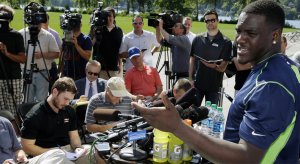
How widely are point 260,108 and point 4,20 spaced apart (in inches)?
178

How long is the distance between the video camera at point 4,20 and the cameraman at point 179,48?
2.26 meters

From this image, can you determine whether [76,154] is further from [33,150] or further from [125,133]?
[125,133]

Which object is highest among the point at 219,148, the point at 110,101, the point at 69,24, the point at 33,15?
the point at 33,15

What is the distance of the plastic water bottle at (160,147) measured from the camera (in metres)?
2.47

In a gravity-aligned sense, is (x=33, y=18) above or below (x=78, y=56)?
above

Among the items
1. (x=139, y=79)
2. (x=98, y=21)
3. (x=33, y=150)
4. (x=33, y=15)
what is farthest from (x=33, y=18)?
(x=33, y=150)

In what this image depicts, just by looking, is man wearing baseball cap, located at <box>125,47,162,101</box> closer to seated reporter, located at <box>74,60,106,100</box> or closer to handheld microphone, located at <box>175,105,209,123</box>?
seated reporter, located at <box>74,60,106,100</box>

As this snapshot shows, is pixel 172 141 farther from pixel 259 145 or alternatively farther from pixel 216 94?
pixel 216 94

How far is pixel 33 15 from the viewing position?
18.1 feet

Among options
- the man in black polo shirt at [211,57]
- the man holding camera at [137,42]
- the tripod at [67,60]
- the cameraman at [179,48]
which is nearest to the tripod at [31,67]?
the tripod at [67,60]

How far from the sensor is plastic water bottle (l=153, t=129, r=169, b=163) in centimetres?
247

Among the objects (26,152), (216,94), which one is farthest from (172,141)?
(216,94)

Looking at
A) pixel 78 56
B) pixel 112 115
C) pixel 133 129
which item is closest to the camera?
pixel 133 129

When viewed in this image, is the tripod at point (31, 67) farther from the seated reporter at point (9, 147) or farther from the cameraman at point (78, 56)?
the seated reporter at point (9, 147)
